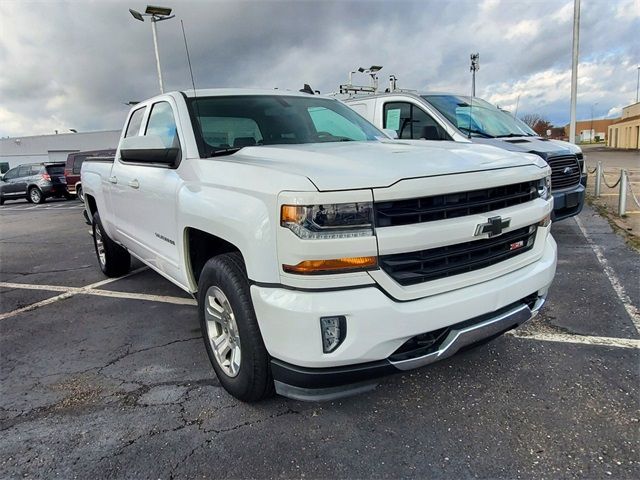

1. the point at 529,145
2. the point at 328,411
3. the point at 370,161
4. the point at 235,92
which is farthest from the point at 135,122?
the point at 529,145

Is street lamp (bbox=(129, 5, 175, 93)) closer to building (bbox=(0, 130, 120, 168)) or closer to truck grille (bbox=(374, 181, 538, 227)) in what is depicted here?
truck grille (bbox=(374, 181, 538, 227))

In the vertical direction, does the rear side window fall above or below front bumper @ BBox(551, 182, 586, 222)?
above

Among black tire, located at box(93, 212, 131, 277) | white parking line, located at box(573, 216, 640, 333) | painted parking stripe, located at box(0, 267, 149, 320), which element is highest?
black tire, located at box(93, 212, 131, 277)

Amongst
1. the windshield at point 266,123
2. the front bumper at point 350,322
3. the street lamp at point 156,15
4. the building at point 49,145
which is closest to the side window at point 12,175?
the street lamp at point 156,15

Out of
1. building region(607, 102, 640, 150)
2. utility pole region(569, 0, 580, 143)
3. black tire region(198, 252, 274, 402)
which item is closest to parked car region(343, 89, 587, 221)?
black tire region(198, 252, 274, 402)

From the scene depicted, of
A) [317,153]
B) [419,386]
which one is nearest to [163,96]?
[317,153]

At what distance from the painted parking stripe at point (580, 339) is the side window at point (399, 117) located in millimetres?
4083

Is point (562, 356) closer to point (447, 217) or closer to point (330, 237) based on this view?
point (447, 217)

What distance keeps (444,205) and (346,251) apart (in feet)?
2.00

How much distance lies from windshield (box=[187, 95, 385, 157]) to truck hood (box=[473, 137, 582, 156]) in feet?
9.27

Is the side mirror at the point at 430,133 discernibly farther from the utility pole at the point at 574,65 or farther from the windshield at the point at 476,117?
the utility pole at the point at 574,65

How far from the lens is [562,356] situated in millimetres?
3395

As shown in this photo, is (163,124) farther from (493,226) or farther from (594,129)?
(594,129)

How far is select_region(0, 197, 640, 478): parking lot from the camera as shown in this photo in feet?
7.86
